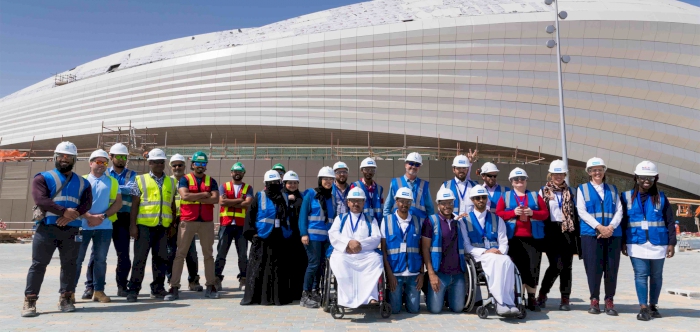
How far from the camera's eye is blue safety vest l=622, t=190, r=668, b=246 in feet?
20.3

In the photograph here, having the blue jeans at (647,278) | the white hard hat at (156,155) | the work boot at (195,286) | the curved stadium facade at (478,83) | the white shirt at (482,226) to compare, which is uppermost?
the curved stadium facade at (478,83)

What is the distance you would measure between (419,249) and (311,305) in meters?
1.60

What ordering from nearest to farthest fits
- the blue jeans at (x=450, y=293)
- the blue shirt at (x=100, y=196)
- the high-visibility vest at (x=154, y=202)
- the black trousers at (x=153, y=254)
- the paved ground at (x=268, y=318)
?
the paved ground at (x=268, y=318)
the blue jeans at (x=450, y=293)
the blue shirt at (x=100, y=196)
the black trousers at (x=153, y=254)
the high-visibility vest at (x=154, y=202)

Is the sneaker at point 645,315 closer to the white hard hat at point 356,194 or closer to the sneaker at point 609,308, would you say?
the sneaker at point 609,308

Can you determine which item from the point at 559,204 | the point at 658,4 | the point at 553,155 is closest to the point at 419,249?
the point at 559,204

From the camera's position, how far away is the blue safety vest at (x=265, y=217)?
721cm

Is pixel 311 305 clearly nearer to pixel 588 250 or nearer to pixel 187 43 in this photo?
pixel 588 250

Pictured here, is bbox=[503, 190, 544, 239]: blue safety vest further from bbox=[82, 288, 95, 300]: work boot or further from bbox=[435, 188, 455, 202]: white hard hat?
bbox=[82, 288, 95, 300]: work boot

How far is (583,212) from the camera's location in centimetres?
654

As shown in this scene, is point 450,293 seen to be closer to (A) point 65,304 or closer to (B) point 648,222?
(B) point 648,222

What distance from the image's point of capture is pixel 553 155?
3672cm

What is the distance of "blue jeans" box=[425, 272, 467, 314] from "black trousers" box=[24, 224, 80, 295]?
14.5ft

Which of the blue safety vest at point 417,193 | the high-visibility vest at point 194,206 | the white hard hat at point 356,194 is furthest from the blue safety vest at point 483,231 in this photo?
the high-visibility vest at point 194,206

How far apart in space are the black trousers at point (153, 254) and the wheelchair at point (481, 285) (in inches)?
172
